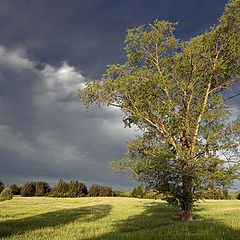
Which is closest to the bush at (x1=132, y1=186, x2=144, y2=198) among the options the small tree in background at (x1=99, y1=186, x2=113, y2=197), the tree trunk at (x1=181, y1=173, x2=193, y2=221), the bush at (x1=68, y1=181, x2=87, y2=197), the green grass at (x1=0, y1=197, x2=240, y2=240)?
the small tree in background at (x1=99, y1=186, x2=113, y2=197)

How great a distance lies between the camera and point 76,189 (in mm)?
76375

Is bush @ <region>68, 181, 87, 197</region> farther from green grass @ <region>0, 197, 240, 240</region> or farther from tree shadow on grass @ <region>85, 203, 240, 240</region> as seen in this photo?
tree shadow on grass @ <region>85, 203, 240, 240</region>

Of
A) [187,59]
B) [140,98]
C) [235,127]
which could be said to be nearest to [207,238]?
[235,127]

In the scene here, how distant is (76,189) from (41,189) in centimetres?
1320

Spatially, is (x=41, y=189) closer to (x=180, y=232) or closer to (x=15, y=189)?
(x=15, y=189)

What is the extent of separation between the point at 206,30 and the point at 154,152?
444 inches

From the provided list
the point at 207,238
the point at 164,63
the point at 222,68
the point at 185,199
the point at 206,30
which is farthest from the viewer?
the point at 164,63

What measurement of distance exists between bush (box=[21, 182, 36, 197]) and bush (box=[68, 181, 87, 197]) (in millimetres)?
13441

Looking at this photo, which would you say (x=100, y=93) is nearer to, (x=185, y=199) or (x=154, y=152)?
(x=154, y=152)

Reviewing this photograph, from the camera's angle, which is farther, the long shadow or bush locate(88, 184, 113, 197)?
bush locate(88, 184, 113, 197)

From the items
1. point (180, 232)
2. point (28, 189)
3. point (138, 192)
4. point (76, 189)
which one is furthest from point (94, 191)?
point (180, 232)

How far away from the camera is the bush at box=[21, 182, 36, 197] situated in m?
71.2

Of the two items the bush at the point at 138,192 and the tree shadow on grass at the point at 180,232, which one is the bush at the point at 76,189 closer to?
the bush at the point at 138,192

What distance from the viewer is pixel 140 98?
52.6 feet
